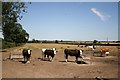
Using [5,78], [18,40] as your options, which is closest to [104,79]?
[5,78]

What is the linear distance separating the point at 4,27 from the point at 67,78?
32755 mm

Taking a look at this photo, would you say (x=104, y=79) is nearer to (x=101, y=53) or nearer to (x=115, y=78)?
(x=115, y=78)

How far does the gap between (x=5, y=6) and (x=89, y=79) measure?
3097cm

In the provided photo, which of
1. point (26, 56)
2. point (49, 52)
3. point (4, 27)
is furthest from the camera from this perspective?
point (4, 27)

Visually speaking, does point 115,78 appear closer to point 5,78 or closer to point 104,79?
point 104,79

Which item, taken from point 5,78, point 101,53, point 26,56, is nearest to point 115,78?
point 5,78

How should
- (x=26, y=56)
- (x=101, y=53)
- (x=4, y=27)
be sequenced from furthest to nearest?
1. (x=4, y=27)
2. (x=101, y=53)
3. (x=26, y=56)

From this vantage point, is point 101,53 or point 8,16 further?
point 8,16

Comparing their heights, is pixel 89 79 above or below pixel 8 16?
below

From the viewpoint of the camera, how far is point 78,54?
92.9 feet

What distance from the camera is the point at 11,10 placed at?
4562 cm

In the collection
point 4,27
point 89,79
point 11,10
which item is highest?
point 11,10

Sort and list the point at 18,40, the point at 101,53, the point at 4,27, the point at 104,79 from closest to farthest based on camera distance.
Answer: the point at 104,79
the point at 101,53
the point at 4,27
the point at 18,40

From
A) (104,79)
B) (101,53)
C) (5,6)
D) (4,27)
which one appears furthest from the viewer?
(4,27)
